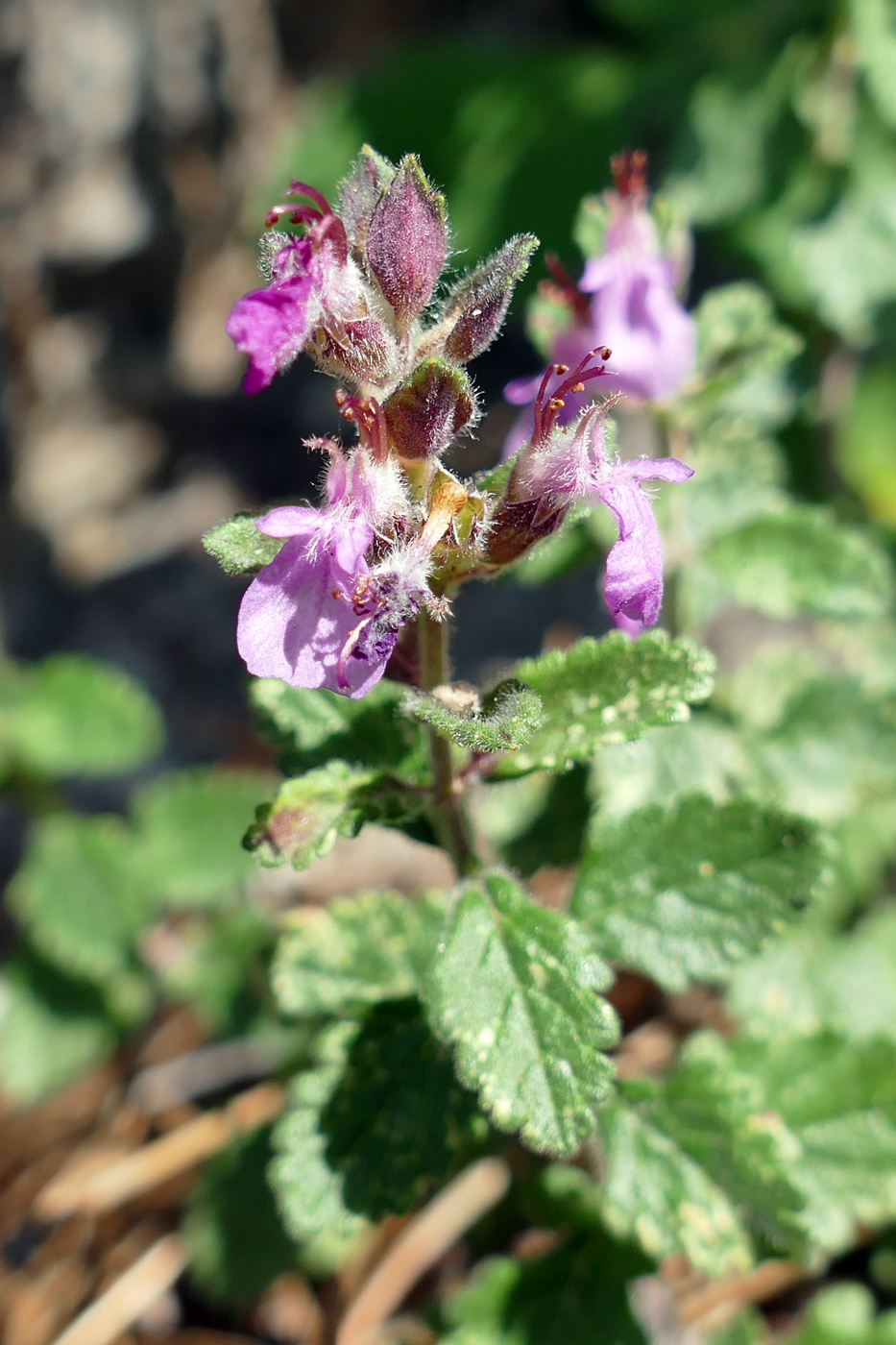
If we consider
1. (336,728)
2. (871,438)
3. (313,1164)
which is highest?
(871,438)

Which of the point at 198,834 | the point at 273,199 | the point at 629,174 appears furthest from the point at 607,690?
the point at 273,199

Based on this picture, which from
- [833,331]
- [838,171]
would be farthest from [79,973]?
[838,171]

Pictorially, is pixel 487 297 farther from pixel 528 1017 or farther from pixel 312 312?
pixel 528 1017

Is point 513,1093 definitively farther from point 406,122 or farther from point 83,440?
point 83,440

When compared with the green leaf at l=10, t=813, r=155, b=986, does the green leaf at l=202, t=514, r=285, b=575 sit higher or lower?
higher

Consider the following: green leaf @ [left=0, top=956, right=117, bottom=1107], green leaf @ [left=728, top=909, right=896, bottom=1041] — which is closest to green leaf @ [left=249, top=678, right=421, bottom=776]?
green leaf @ [left=728, top=909, right=896, bottom=1041]

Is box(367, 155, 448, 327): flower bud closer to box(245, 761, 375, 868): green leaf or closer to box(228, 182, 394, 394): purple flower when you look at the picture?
box(228, 182, 394, 394): purple flower

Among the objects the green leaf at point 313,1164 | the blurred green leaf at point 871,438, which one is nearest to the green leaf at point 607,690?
the green leaf at point 313,1164
